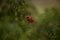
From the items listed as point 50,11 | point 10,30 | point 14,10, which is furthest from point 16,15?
point 50,11

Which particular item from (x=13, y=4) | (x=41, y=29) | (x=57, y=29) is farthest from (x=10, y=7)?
(x=57, y=29)

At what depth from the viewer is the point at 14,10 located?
132 cm

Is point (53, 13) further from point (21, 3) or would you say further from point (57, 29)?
point (21, 3)

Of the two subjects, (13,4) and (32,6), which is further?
(32,6)

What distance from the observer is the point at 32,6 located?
4.68 ft

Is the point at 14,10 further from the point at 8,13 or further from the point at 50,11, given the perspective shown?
the point at 50,11

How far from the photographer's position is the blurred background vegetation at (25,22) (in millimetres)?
1249

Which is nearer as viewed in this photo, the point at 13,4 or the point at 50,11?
the point at 13,4

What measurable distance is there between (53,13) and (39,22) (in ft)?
0.45

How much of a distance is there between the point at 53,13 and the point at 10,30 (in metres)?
0.40

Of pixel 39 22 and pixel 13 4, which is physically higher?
pixel 13 4

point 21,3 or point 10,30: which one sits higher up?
point 21,3

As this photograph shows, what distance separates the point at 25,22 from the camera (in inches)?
53.1

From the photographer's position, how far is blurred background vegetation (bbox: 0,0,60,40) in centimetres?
125
